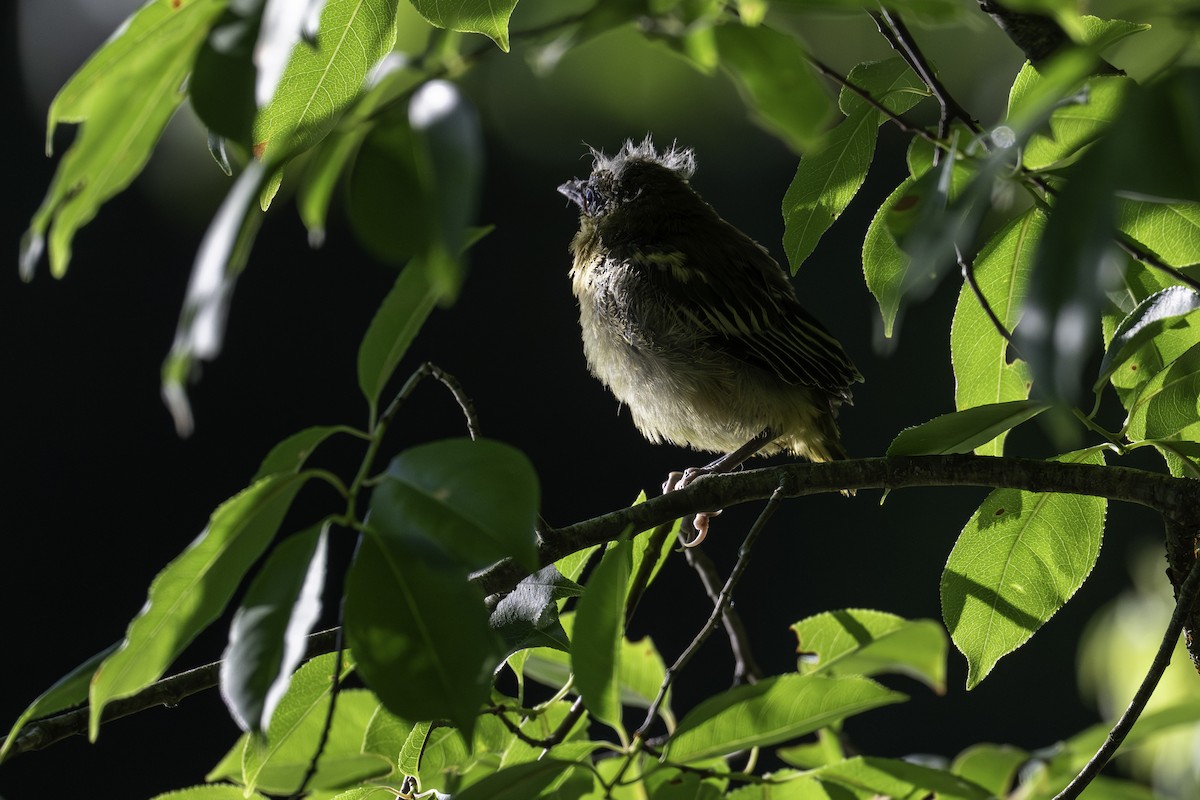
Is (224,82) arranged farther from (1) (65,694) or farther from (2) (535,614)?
(2) (535,614)

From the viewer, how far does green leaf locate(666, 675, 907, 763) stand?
2.72ft

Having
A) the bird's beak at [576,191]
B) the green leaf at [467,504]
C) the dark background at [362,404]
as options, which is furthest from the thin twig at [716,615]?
the dark background at [362,404]

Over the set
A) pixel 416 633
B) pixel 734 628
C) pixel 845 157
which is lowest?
pixel 734 628

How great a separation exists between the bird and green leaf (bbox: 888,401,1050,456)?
1.19 m

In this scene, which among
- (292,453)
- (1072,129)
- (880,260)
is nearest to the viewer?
(292,453)

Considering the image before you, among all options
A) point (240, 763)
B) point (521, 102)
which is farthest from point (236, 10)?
point (521, 102)

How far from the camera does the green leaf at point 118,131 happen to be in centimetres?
59

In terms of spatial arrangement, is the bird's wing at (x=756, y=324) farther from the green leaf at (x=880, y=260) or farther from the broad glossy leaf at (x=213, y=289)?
the broad glossy leaf at (x=213, y=289)

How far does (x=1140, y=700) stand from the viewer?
1.01 m

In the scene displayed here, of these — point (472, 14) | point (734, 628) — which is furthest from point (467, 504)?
point (734, 628)

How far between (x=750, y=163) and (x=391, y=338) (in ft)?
20.2

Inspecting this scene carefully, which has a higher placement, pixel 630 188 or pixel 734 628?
pixel 630 188

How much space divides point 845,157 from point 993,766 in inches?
23.5

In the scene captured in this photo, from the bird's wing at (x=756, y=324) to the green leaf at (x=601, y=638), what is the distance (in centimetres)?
164
